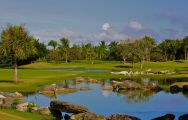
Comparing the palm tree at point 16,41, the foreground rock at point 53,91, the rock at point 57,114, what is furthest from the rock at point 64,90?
the rock at point 57,114

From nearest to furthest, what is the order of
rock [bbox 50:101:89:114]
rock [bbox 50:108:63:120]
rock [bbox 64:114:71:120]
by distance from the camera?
rock [bbox 64:114:71:120]
rock [bbox 50:101:89:114]
rock [bbox 50:108:63:120]

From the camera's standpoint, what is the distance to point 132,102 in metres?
60.5

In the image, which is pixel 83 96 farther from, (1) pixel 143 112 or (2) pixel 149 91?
(1) pixel 143 112

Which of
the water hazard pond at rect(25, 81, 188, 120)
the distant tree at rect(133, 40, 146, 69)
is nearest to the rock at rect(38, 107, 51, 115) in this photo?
the water hazard pond at rect(25, 81, 188, 120)

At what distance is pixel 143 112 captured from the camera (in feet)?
163

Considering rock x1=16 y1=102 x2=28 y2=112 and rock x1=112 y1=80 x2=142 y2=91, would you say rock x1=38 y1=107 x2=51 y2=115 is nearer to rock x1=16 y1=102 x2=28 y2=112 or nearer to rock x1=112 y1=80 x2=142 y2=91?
rock x1=16 y1=102 x2=28 y2=112

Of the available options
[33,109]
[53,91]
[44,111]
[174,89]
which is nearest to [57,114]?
[44,111]

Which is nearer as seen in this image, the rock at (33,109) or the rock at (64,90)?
the rock at (33,109)

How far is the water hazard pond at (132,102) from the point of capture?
50.2m

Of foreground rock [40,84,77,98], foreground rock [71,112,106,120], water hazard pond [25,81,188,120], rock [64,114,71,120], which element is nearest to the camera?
foreground rock [71,112,106,120]

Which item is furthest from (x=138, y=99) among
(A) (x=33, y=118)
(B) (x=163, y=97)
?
(A) (x=33, y=118)

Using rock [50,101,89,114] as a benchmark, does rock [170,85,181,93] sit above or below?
below

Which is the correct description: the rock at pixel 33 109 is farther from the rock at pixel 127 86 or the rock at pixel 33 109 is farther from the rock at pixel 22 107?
the rock at pixel 127 86

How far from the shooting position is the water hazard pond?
165 feet
